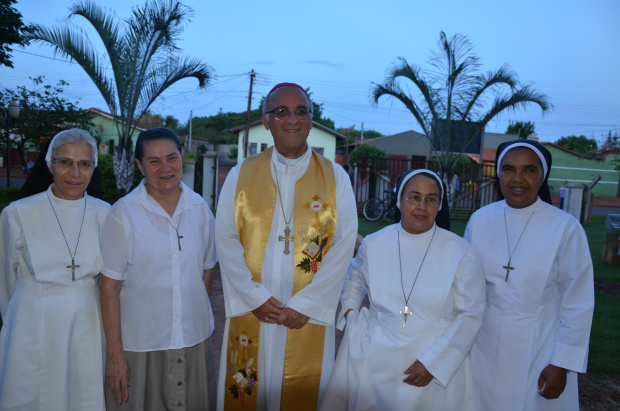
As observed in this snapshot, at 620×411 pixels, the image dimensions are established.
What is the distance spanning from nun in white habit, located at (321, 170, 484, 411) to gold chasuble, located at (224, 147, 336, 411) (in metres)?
0.44

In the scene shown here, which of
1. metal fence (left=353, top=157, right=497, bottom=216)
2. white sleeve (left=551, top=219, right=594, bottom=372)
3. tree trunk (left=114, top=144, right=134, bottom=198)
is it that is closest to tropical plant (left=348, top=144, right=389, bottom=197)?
metal fence (left=353, top=157, right=497, bottom=216)

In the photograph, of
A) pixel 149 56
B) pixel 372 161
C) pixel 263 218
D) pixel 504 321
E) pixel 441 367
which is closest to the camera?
pixel 441 367

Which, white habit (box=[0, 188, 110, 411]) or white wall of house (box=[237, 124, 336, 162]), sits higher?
white wall of house (box=[237, 124, 336, 162])

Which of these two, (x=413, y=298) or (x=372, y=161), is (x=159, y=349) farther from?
(x=372, y=161)

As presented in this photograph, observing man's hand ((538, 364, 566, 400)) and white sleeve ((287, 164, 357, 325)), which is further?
white sleeve ((287, 164, 357, 325))

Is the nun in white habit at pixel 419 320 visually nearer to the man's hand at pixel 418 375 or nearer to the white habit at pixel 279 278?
the man's hand at pixel 418 375

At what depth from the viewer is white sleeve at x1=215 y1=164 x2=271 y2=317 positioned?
118 inches

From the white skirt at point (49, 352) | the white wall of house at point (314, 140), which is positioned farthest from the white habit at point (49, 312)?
the white wall of house at point (314, 140)

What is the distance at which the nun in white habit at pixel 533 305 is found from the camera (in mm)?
2670

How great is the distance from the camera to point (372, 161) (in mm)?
17734

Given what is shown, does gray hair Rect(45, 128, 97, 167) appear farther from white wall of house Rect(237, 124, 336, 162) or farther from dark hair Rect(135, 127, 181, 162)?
white wall of house Rect(237, 124, 336, 162)

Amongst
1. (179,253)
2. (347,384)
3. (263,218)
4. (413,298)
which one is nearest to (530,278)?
(413,298)

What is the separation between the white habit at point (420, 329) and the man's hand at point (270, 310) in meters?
0.47

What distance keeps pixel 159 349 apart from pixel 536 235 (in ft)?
7.35
